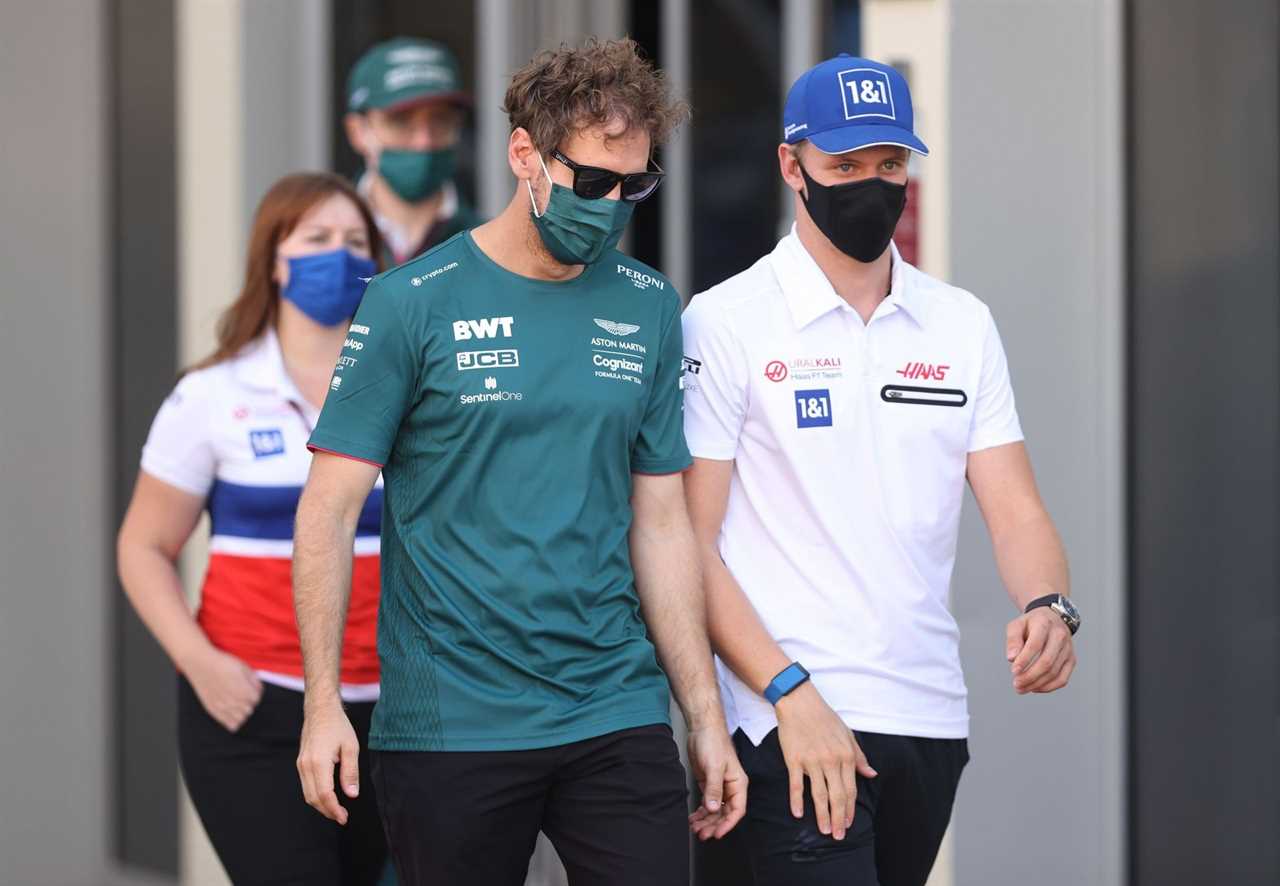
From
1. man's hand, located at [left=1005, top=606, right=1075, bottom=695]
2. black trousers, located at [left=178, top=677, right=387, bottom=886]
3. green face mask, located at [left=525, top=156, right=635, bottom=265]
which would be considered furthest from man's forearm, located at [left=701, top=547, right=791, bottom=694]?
black trousers, located at [left=178, top=677, right=387, bottom=886]

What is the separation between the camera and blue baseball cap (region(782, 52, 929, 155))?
3.36 metres

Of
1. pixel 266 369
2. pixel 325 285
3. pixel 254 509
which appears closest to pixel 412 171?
pixel 325 285

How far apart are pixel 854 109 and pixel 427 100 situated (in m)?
2.53

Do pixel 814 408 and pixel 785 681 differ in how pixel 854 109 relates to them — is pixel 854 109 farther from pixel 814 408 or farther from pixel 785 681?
pixel 785 681

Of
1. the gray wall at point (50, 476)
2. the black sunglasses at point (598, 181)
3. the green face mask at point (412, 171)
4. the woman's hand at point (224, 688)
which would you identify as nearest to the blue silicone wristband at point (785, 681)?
the black sunglasses at point (598, 181)

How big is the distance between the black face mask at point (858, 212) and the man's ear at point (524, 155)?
1.76 feet

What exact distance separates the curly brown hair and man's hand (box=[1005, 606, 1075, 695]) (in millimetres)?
1088

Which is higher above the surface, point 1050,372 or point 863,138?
point 863,138

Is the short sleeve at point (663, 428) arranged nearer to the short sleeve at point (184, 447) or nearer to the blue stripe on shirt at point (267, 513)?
the blue stripe on shirt at point (267, 513)

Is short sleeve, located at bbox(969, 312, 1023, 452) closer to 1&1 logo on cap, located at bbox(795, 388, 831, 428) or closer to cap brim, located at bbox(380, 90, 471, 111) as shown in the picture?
1&1 logo on cap, located at bbox(795, 388, 831, 428)

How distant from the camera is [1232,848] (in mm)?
4762

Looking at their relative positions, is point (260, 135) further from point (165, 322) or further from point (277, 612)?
point (277, 612)

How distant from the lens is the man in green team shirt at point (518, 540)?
3178mm

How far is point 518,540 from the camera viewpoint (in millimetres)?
3193
